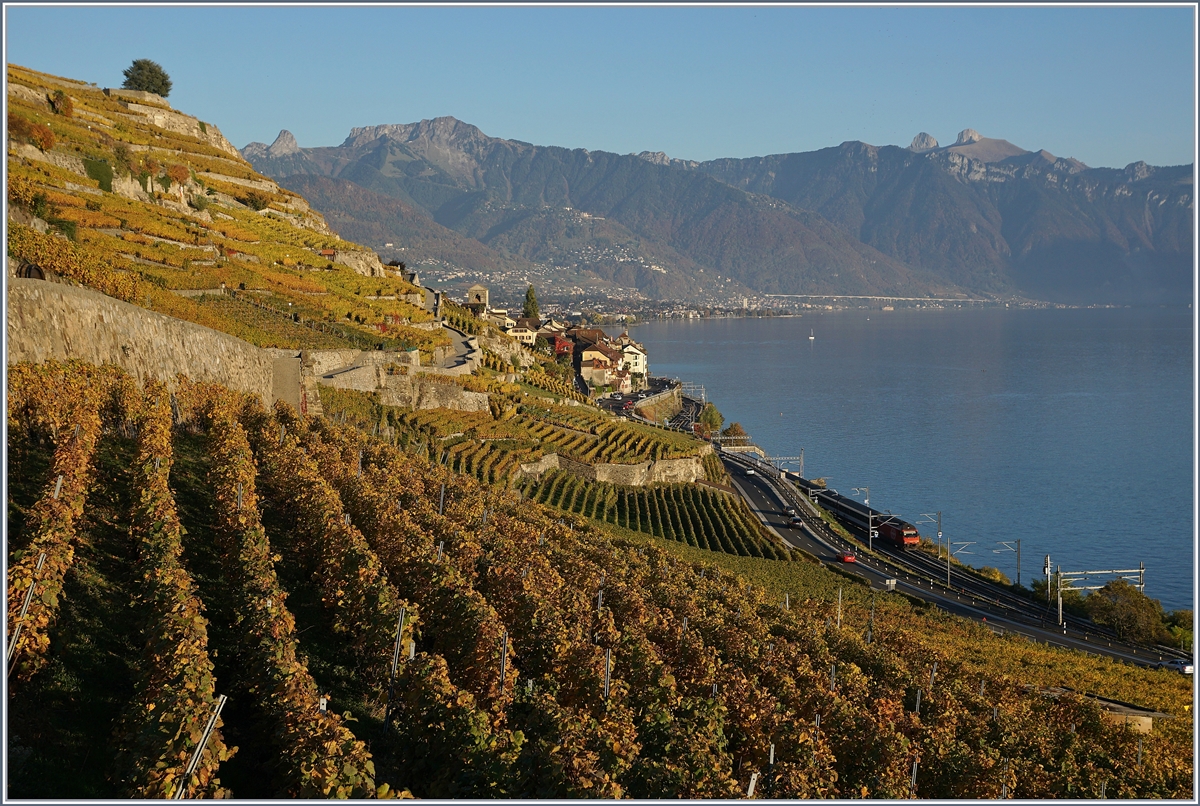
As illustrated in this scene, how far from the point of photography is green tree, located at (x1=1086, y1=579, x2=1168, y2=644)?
1299 inches

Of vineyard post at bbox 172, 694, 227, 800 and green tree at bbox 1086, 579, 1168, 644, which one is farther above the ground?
vineyard post at bbox 172, 694, 227, 800

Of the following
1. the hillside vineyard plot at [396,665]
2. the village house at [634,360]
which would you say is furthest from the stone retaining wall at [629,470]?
the village house at [634,360]

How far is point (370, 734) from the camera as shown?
10.8 metres

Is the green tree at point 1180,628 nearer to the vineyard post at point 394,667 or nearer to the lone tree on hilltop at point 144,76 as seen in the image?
the vineyard post at point 394,667

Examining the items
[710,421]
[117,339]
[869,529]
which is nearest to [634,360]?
[710,421]

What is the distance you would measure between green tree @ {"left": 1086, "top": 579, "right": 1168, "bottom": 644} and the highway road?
3.40 feet

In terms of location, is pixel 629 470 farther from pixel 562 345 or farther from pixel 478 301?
pixel 562 345

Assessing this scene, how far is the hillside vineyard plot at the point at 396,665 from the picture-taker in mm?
9211

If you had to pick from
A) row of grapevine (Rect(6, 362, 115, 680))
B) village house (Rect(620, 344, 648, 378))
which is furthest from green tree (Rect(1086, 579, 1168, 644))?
village house (Rect(620, 344, 648, 378))

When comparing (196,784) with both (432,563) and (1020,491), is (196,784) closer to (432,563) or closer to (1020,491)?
(432,563)

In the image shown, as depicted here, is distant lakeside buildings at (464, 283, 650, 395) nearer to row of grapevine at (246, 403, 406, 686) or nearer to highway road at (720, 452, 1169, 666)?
highway road at (720, 452, 1169, 666)

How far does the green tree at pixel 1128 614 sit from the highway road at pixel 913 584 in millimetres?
1038

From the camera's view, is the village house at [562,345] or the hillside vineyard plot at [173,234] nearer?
the hillside vineyard plot at [173,234]

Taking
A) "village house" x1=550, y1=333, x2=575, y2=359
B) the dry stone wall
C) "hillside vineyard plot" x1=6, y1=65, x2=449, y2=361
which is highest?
"hillside vineyard plot" x1=6, y1=65, x2=449, y2=361
